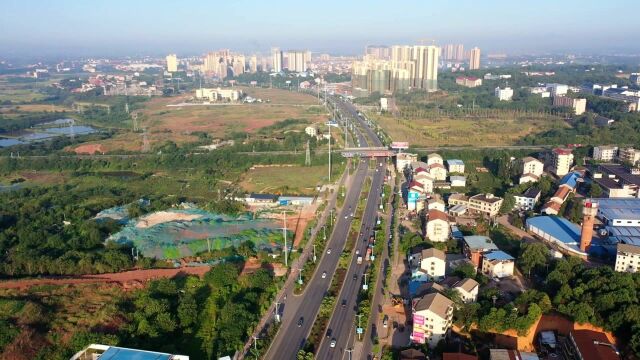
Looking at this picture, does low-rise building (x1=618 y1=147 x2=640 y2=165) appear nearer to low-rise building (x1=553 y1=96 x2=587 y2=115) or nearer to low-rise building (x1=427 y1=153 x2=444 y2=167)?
low-rise building (x1=427 y1=153 x2=444 y2=167)

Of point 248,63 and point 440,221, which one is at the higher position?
point 248,63

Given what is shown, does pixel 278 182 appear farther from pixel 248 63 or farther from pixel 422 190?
pixel 248 63

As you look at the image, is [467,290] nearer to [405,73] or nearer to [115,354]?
[115,354]

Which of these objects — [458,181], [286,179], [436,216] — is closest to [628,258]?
[436,216]

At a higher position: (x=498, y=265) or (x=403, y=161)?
(x=403, y=161)

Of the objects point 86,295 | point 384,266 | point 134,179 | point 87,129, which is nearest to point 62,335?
point 86,295

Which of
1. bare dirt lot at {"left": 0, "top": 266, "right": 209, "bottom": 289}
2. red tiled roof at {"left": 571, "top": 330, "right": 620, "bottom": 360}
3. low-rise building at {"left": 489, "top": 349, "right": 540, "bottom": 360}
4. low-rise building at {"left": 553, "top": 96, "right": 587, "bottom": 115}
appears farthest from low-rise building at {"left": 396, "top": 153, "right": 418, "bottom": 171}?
low-rise building at {"left": 553, "top": 96, "right": 587, "bottom": 115}

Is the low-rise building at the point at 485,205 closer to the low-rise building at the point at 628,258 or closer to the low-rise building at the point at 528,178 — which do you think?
the low-rise building at the point at 528,178
